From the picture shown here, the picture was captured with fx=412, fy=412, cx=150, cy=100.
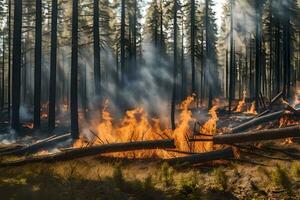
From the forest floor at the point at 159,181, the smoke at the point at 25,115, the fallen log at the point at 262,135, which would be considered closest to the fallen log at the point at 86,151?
the forest floor at the point at 159,181

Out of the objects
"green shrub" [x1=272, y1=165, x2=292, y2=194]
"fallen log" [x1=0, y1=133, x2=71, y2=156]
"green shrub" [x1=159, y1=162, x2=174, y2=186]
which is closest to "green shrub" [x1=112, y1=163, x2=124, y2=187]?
"green shrub" [x1=159, y1=162, x2=174, y2=186]

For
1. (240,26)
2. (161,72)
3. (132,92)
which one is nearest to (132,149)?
(132,92)

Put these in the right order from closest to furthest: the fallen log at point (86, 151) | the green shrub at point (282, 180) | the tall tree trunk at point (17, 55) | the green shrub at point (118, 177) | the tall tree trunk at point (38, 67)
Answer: the green shrub at point (282, 180), the green shrub at point (118, 177), the fallen log at point (86, 151), the tall tree trunk at point (17, 55), the tall tree trunk at point (38, 67)

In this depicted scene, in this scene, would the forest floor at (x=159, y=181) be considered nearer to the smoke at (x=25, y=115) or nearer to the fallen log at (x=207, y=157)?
the fallen log at (x=207, y=157)

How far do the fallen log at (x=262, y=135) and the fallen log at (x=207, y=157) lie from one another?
0.30m

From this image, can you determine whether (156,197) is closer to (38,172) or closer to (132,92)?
(38,172)

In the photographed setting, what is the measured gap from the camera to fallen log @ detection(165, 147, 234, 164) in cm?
1069

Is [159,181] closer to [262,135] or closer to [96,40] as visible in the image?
[262,135]

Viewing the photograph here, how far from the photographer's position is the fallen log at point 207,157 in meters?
10.7

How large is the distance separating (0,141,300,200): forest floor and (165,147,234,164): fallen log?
0.17 meters

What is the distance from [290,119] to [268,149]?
9.09 ft

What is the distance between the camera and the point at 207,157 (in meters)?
10.7

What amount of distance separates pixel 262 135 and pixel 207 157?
161 cm

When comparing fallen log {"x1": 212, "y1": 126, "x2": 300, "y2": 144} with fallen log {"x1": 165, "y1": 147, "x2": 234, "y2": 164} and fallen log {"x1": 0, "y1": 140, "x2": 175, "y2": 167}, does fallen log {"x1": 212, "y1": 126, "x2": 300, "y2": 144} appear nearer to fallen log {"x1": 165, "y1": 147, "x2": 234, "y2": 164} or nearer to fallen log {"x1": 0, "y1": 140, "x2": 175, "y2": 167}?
fallen log {"x1": 165, "y1": 147, "x2": 234, "y2": 164}
